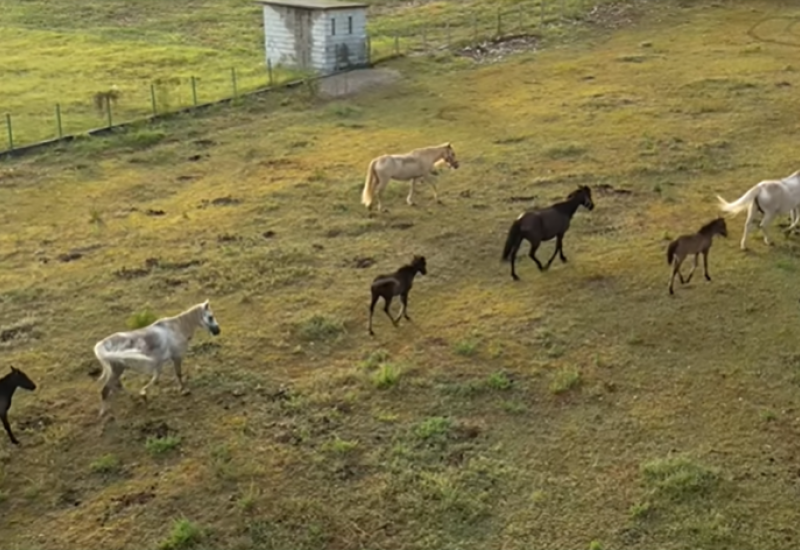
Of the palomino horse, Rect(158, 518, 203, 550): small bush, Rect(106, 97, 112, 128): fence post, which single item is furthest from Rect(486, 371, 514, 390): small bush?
Rect(106, 97, 112, 128): fence post

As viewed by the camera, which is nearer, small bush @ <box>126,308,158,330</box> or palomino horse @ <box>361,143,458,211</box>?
small bush @ <box>126,308,158,330</box>

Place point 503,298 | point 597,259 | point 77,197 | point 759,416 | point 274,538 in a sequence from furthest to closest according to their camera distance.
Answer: point 77,197
point 597,259
point 503,298
point 759,416
point 274,538

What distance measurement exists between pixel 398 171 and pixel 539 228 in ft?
13.2

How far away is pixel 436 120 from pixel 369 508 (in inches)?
629

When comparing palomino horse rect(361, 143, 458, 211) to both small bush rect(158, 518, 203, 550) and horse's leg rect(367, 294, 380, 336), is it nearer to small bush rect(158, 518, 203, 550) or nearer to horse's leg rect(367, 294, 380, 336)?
horse's leg rect(367, 294, 380, 336)

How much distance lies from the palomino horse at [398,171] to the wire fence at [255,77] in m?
9.14

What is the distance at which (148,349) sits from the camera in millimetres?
10977

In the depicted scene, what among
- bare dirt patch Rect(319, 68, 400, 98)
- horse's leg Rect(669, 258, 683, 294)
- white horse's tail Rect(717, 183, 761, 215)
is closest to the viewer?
horse's leg Rect(669, 258, 683, 294)

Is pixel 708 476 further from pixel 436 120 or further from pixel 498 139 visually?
pixel 436 120

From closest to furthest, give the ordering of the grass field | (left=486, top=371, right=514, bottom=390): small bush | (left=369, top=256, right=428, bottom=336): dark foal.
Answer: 1. the grass field
2. (left=486, top=371, right=514, bottom=390): small bush
3. (left=369, top=256, right=428, bottom=336): dark foal

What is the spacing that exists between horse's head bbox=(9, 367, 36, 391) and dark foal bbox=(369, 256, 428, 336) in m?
4.26

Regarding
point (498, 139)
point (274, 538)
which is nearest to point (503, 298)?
point (274, 538)

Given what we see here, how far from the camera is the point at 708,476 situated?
382 inches

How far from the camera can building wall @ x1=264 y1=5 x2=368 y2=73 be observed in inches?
1139
